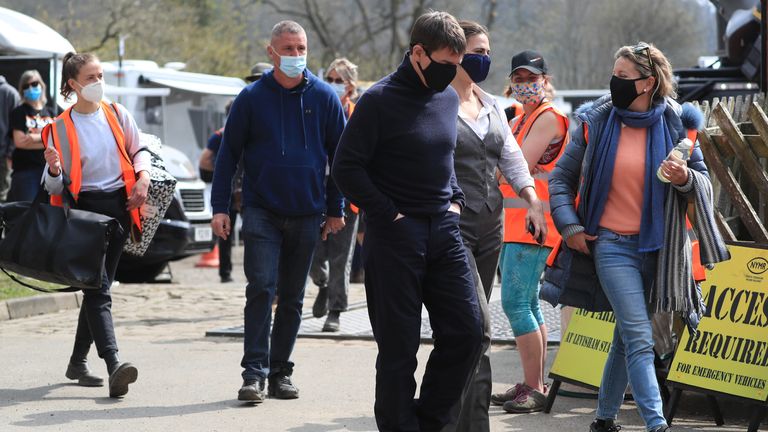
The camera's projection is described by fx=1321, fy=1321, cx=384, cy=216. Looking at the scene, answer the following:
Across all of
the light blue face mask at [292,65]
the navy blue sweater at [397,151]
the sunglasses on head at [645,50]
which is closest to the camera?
the navy blue sweater at [397,151]

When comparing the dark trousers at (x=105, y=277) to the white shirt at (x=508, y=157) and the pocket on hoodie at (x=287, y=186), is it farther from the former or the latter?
the white shirt at (x=508, y=157)

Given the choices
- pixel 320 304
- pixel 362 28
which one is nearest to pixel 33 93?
pixel 320 304

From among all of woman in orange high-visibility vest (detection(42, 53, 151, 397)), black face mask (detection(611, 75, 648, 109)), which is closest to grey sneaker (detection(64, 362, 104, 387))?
woman in orange high-visibility vest (detection(42, 53, 151, 397))

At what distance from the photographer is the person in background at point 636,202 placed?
18.7 ft

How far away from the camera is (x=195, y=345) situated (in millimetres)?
9664

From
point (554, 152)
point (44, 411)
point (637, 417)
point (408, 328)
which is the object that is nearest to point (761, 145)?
point (554, 152)

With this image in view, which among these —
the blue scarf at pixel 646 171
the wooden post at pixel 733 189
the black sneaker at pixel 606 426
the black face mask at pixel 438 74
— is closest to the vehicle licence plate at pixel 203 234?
the wooden post at pixel 733 189

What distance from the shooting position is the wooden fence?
22.4 ft

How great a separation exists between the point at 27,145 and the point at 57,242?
19.6 feet

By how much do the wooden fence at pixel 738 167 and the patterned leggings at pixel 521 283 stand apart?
3.23 ft

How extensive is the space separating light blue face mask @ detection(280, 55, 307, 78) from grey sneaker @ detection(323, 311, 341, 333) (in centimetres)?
328

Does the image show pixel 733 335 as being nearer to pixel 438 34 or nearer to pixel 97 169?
pixel 438 34

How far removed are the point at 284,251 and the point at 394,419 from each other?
2.24 meters

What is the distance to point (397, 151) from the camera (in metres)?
5.25
